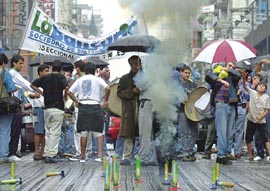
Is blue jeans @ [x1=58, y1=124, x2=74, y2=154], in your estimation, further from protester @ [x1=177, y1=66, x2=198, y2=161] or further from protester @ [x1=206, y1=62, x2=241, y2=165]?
protester @ [x1=206, y1=62, x2=241, y2=165]

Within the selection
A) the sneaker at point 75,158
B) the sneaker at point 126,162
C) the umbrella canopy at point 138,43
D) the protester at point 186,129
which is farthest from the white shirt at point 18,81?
the protester at point 186,129

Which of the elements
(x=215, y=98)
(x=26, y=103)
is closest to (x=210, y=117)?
(x=215, y=98)

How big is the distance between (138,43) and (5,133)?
3279 millimetres

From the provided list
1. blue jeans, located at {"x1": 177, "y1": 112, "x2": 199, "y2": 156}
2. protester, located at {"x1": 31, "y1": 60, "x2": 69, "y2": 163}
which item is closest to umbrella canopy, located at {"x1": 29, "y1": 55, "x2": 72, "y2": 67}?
protester, located at {"x1": 31, "y1": 60, "x2": 69, "y2": 163}

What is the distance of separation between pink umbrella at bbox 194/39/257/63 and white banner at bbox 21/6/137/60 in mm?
2610

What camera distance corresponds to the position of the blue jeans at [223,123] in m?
14.0

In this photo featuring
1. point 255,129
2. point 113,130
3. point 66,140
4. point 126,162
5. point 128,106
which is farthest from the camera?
point 113,130

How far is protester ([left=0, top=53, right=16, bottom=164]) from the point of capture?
14242 mm

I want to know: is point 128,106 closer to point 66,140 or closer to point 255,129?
point 66,140

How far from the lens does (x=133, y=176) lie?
38.3 feet

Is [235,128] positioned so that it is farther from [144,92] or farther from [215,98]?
[144,92]

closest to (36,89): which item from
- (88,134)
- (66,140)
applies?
(88,134)

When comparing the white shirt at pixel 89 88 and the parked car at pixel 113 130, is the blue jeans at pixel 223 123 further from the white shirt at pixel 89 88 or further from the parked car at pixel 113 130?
the parked car at pixel 113 130

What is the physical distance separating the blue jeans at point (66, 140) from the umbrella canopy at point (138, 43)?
7.56 ft
